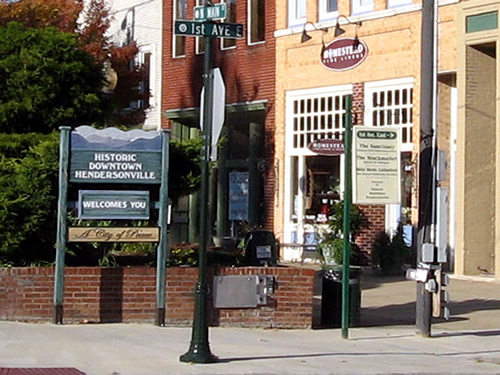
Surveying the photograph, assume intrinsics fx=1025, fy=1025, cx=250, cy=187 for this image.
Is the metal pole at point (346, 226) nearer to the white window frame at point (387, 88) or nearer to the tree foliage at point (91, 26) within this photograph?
the white window frame at point (387, 88)

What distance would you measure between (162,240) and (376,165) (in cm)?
307

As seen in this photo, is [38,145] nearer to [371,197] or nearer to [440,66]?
[371,197]

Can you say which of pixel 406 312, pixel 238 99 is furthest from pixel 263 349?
pixel 238 99

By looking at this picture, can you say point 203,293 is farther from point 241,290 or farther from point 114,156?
point 114,156

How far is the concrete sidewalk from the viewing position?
1099cm

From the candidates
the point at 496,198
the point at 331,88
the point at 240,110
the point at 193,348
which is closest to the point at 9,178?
the point at 193,348

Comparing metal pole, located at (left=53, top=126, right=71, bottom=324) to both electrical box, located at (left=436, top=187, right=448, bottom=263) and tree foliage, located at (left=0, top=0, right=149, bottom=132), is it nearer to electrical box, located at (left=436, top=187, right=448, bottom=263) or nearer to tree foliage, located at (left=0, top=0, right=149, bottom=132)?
electrical box, located at (left=436, top=187, right=448, bottom=263)

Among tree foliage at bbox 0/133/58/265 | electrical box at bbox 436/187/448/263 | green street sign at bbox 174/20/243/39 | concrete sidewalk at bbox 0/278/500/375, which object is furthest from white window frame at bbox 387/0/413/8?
green street sign at bbox 174/20/243/39

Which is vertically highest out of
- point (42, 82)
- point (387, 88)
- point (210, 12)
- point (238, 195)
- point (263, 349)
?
point (387, 88)

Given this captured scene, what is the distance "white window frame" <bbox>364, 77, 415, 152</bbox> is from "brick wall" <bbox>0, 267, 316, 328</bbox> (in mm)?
9940

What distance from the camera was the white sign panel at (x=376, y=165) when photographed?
13781 mm

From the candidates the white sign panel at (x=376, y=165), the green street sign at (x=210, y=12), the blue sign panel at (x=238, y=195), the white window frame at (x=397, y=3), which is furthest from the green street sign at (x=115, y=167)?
the blue sign panel at (x=238, y=195)

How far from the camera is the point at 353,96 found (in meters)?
25.0

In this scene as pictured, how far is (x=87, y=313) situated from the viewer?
13625 mm
